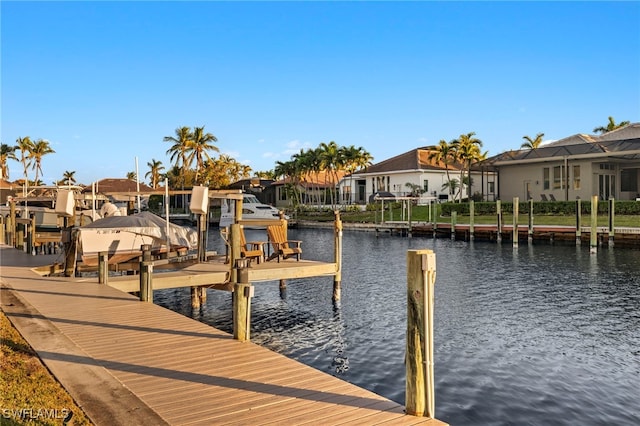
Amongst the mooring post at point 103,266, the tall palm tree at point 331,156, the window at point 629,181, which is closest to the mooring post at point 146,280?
the mooring post at point 103,266

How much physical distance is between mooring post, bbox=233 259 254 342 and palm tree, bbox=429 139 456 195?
170ft

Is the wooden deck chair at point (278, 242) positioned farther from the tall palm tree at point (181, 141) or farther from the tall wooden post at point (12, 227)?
the tall palm tree at point (181, 141)

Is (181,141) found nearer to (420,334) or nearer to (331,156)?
(331,156)

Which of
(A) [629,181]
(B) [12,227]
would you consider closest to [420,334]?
(B) [12,227]

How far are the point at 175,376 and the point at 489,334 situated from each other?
8.06 meters

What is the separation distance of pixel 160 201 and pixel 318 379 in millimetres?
79976

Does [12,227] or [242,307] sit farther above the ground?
[12,227]

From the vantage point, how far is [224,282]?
12.8m

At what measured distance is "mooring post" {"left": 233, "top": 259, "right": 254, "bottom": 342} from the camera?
25.3ft

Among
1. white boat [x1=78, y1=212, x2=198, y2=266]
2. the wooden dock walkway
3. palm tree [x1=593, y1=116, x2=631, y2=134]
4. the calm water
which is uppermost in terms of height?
palm tree [x1=593, y1=116, x2=631, y2=134]

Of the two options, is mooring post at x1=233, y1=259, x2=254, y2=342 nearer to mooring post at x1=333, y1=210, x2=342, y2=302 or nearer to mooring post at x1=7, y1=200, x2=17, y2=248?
mooring post at x1=333, y1=210, x2=342, y2=302

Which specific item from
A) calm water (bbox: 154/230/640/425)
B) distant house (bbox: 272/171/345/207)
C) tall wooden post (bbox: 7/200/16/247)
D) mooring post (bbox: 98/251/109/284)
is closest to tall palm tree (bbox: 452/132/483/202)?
distant house (bbox: 272/171/345/207)

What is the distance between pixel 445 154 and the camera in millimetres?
58344

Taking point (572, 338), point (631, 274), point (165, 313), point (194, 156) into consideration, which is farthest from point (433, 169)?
point (165, 313)
